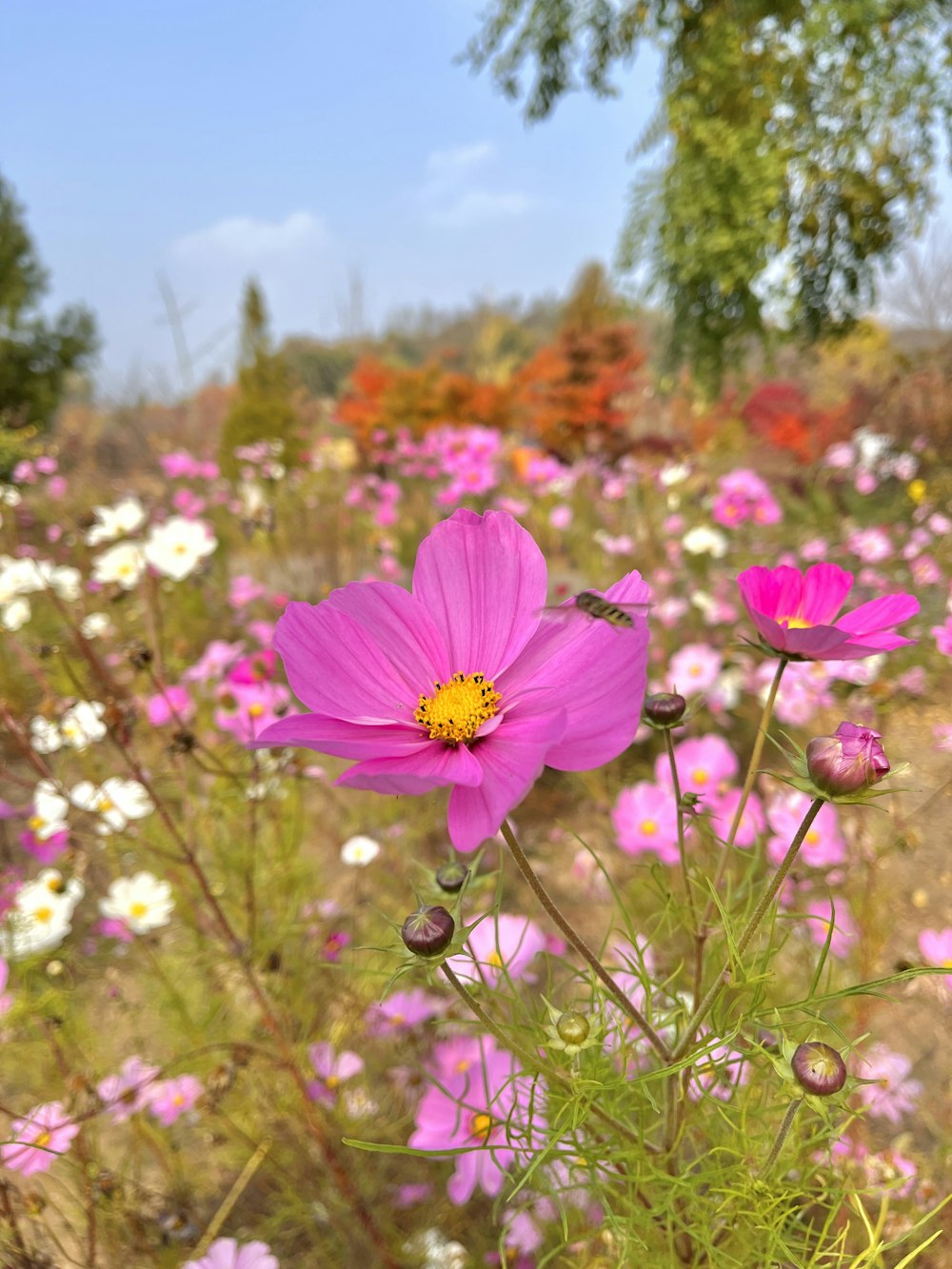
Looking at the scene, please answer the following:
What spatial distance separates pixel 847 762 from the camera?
13.7 inches

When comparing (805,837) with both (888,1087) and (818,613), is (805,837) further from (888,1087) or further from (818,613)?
(818,613)

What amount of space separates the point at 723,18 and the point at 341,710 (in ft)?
17.9

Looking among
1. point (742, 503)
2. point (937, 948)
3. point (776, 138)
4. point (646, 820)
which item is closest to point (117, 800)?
point (646, 820)

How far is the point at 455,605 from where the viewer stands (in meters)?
0.49

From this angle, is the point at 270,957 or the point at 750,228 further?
the point at 750,228

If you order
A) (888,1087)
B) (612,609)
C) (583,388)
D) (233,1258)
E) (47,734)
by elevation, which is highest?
(583,388)

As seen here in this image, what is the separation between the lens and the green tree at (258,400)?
6.04 meters

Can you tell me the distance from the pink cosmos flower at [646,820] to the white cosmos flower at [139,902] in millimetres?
746

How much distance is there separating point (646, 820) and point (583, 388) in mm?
5600

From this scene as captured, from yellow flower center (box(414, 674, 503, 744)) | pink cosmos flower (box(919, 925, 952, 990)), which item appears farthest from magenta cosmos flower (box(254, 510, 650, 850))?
pink cosmos flower (box(919, 925, 952, 990))

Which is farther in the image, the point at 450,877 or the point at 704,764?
the point at 704,764

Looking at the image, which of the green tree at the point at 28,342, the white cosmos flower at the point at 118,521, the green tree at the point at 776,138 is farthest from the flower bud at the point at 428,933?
the green tree at the point at 28,342

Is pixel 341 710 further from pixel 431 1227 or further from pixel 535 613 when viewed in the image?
pixel 431 1227

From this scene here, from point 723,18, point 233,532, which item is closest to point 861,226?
point 723,18
